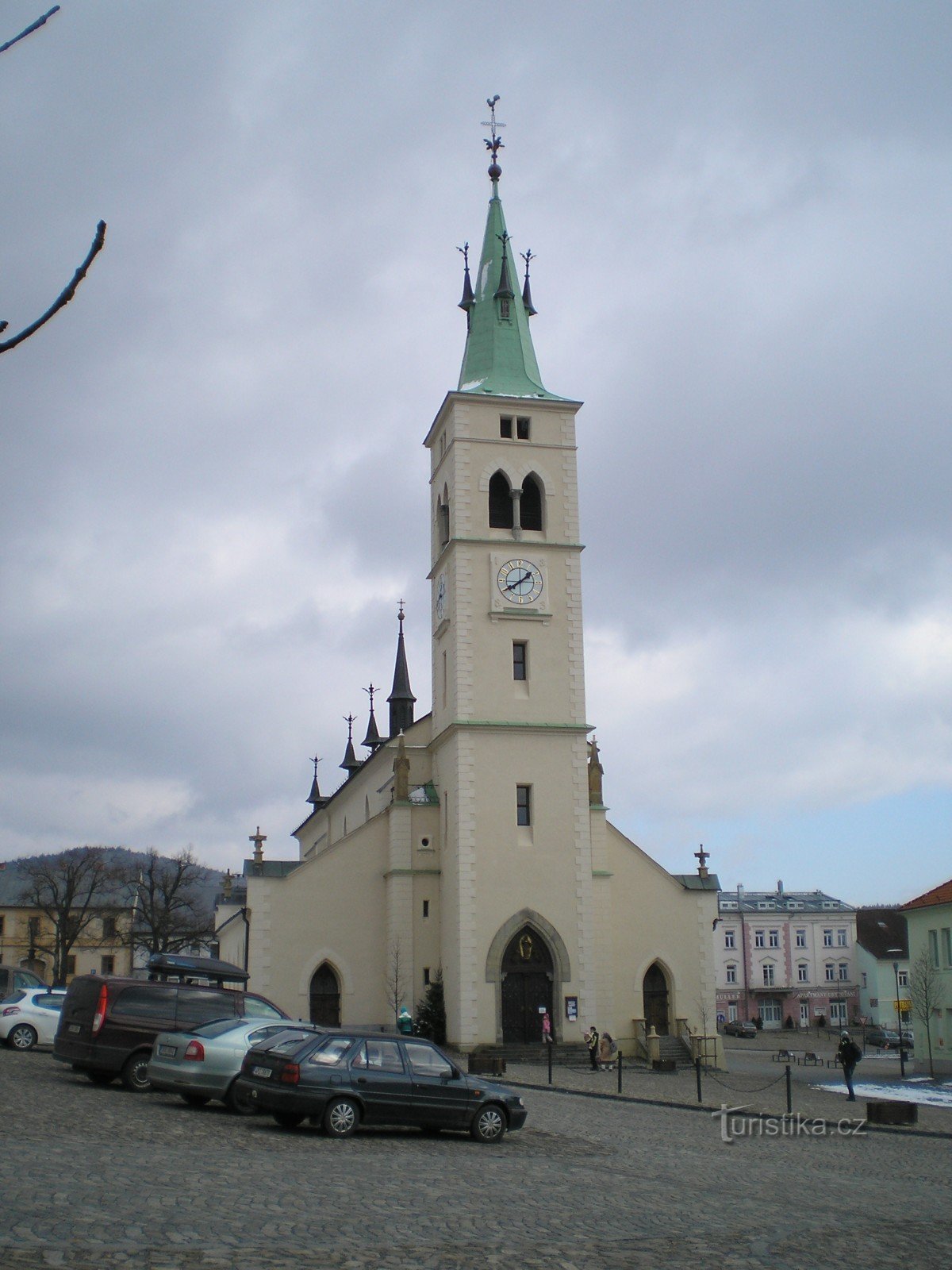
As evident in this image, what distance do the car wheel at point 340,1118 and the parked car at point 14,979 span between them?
18.1m

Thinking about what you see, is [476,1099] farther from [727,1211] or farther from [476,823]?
[476,823]

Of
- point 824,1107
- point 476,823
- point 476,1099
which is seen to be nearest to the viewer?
point 476,1099

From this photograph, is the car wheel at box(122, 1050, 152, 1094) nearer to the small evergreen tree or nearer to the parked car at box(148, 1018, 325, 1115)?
the parked car at box(148, 1018, 325, 1115)

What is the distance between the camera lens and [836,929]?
324 feet

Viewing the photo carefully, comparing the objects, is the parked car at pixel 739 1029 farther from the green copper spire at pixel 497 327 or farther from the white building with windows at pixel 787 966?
the green copper spire at pixel 497 327

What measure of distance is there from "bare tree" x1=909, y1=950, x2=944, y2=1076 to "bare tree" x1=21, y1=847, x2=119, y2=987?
41435mm

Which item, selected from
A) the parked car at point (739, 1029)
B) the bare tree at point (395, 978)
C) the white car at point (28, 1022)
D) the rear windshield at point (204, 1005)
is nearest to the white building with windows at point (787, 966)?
the parked car at point (739, 1029)

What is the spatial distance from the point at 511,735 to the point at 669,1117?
63.3 feet

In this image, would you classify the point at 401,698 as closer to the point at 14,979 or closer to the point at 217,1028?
the point at 14,979

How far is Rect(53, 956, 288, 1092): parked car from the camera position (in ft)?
67.8

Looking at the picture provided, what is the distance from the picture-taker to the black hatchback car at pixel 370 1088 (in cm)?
1666

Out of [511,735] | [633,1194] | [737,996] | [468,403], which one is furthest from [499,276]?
[737,996]

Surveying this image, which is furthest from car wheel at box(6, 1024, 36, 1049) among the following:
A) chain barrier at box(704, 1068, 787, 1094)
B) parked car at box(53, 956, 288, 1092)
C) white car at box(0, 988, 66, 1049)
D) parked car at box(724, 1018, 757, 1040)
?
parked car at box(724, 1018, 757, 1040)

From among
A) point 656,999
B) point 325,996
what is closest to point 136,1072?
point 325,996
